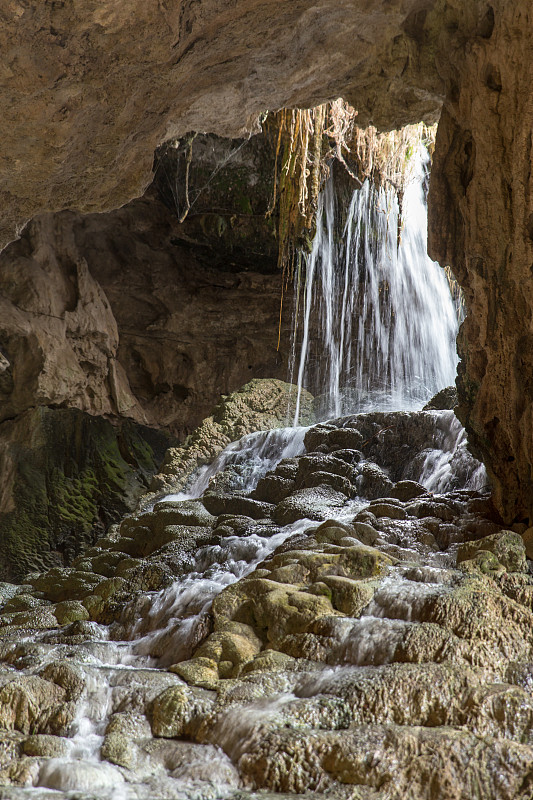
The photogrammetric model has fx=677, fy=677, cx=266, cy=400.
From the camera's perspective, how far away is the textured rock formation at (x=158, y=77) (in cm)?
399

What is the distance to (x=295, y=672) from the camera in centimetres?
319

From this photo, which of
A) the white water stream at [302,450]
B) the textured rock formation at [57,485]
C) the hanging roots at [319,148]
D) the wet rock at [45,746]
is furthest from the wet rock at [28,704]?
the textured rock formation at [57,485]

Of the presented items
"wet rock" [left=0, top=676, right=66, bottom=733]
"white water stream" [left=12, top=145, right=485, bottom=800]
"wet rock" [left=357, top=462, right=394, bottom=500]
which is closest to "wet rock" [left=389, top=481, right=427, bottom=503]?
"wet rock" [left=357, top=462, right=394, bottom=500]

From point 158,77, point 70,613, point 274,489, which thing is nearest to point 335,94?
point 158,77

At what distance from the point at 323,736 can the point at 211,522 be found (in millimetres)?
4615

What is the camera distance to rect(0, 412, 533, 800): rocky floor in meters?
2.43

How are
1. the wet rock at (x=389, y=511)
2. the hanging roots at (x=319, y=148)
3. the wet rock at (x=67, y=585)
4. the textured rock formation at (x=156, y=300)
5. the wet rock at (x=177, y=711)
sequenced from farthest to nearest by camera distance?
the textured rock formation at (x=156, y=300)
the hanging roots at (x=319, y=148)
the wet rock at (x=67, y=585)
the wet rock at (x=389, y=511)
the wet rock at (x=177, y=711)

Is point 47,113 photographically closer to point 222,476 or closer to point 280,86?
point 280,86

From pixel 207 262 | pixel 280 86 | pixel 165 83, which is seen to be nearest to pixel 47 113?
pixel 165 83

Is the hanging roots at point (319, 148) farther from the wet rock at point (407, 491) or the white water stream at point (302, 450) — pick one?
the wet rock at point (407, 491)

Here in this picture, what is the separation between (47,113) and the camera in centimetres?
446

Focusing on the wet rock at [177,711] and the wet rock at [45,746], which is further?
the wet rock at [177,711]

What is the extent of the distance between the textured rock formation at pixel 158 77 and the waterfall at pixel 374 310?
22.5 feet

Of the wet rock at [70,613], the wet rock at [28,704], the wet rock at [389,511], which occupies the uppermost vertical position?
the wet rock at [389,511]
